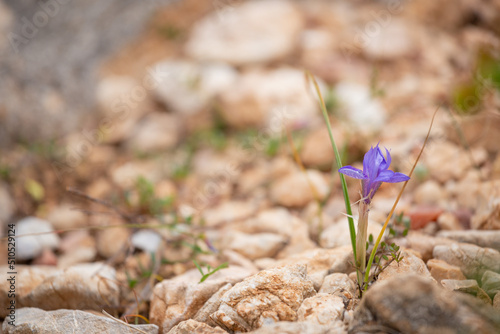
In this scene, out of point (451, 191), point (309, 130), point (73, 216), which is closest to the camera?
point (451, 191)

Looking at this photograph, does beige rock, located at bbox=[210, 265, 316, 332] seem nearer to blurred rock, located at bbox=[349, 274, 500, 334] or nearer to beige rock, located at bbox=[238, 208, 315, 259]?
blurred rock, located at bbox=[349, 274, 500, 334]

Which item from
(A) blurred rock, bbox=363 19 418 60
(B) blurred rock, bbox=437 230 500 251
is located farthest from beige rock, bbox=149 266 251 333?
(A) blurred rock, bbox=363 19 418 60

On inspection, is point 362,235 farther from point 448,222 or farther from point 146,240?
point 146,240

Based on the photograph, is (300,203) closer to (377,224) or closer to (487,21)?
(377,224)

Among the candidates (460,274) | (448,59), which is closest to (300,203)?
(460,274)

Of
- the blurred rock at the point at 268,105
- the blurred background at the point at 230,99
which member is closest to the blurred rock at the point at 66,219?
the blurred background at the point at 230,99
